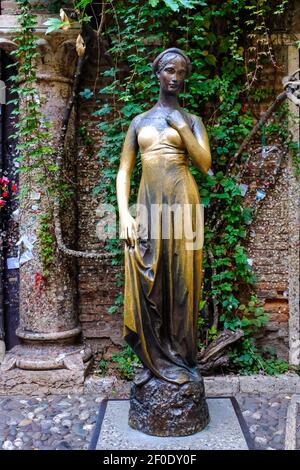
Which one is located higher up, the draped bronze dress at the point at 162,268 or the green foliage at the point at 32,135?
the green foliage at the point at 32,135

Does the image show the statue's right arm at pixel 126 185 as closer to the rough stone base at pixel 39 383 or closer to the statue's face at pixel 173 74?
the statue's face at pixel 173 74

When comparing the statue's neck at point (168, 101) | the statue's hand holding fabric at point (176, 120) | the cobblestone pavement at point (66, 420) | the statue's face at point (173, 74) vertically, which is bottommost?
the cobblestone pavement at point (66, 420)

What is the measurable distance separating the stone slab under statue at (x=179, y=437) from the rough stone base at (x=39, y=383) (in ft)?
2.70

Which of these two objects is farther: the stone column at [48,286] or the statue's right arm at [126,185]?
the stone column at [48,286]

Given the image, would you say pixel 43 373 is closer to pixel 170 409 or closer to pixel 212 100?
pixel 170 409

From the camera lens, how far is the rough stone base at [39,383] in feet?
13.7

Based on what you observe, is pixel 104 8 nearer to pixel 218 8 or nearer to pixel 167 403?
pixel 218 8

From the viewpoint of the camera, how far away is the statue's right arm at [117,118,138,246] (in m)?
3.05

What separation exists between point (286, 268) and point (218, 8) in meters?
2.59

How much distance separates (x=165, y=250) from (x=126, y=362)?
1.75 meters

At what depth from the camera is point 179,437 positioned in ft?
9.96

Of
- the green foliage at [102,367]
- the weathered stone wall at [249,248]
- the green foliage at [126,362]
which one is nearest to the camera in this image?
the green foliage at [126,362]

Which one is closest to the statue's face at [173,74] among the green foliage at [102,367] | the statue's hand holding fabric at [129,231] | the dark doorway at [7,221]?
the statue's hand holding fabric at [129,231]

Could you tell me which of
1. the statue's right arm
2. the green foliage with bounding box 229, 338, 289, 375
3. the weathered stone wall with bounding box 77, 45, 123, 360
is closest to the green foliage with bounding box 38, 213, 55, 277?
the weathered stone wall with bounding box 77, 45, 123, 360
